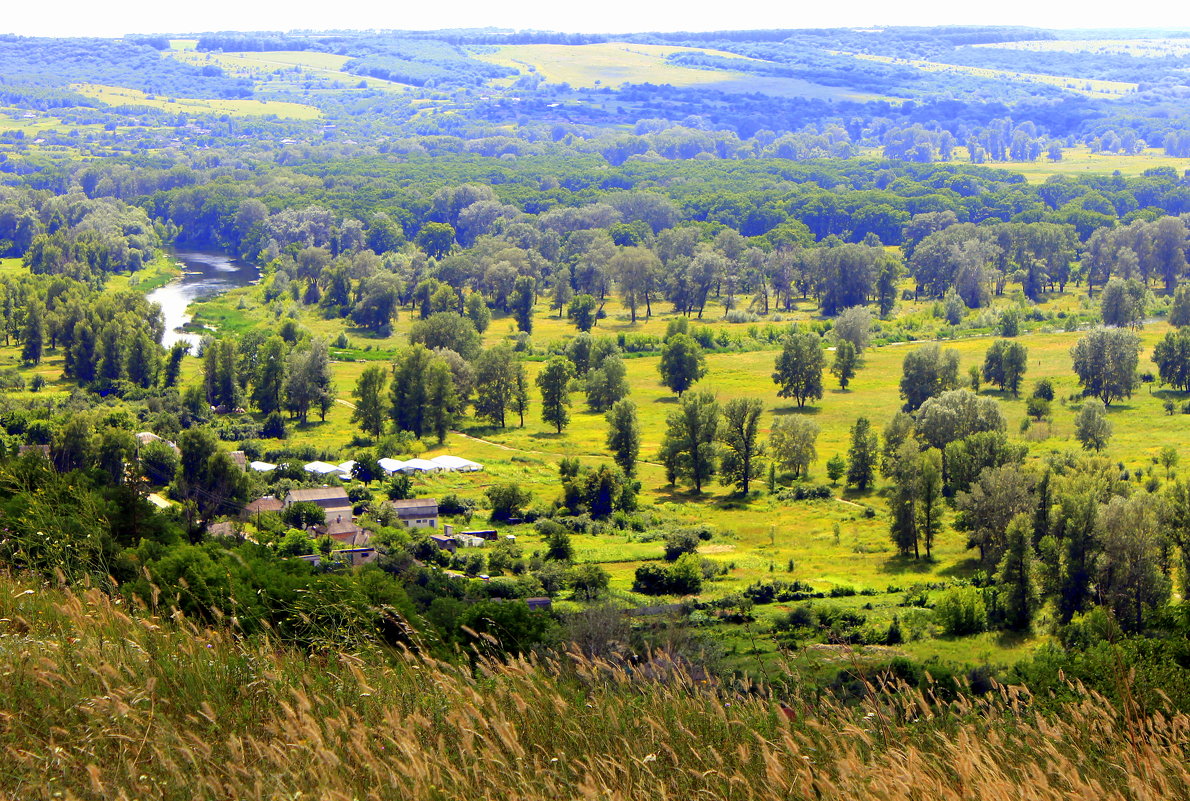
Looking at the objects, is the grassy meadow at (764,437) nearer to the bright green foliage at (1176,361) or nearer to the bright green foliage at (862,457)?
the bright green foliage at (862,457)

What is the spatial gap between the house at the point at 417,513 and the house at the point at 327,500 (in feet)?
1.15

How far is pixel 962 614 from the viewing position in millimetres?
37125

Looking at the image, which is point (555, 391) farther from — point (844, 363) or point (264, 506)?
point (264, 506)

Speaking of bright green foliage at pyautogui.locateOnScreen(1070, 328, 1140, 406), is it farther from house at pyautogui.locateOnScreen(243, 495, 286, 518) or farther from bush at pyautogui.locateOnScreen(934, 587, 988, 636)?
house at pyautogui.locateOnScreen(243, 495, 286, 518)

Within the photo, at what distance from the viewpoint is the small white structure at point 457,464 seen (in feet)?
201

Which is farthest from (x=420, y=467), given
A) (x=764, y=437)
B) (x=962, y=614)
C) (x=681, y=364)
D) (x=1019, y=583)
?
(x=1019, y=583)

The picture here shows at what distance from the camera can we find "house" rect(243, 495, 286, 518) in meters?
48.8

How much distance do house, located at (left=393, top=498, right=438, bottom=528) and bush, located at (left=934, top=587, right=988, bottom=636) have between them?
22758mm

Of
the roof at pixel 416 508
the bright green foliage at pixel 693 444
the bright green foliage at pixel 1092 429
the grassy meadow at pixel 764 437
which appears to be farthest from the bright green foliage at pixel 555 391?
the bright green foliage at pixel 1092 429

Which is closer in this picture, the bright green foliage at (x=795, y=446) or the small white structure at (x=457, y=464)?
the bright green foliage at (x=795, y=446)

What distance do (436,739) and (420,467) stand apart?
2154 inches

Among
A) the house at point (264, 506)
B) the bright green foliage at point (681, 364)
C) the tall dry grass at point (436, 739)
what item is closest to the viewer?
the tall dry grass at point (436, 739)

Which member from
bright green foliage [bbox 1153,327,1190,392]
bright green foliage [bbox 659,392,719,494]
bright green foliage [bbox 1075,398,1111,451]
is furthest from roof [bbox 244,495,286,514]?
bright green foliage [bbox 1153,327,1190,392]

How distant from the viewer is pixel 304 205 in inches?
6078
